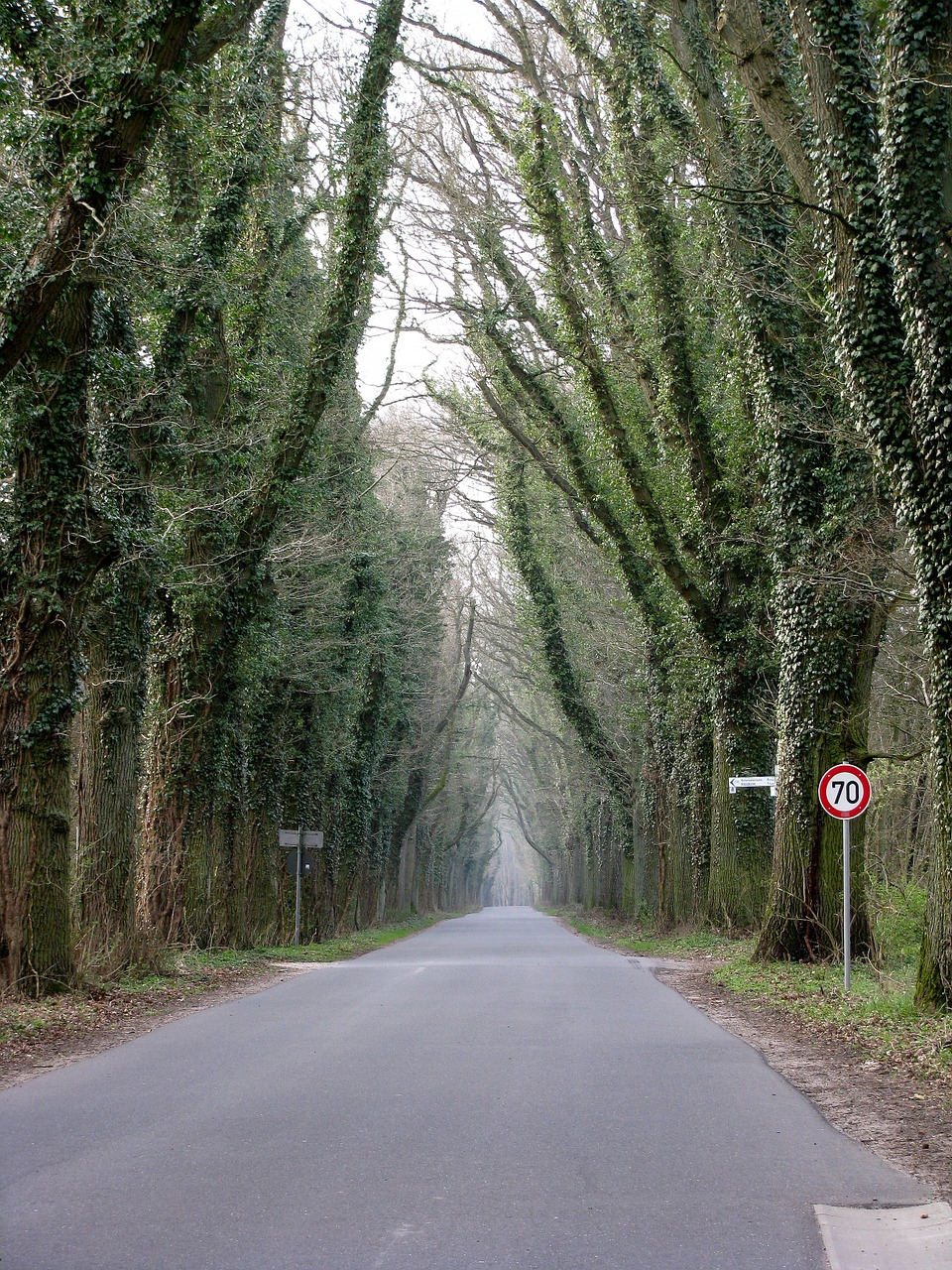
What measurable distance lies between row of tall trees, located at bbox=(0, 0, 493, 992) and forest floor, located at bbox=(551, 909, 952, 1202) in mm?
7248

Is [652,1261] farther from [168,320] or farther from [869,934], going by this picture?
[168,320]

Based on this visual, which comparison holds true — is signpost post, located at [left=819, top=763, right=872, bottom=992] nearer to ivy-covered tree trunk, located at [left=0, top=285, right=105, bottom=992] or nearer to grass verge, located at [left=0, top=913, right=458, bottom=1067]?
grass verge, located at [left=0, top=913, right=458, bottom=1067]

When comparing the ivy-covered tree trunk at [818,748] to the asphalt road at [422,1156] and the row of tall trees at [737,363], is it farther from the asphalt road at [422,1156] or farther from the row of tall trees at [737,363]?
the asphalt road at [422,1156]

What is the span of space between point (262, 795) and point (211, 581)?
35.1 feet

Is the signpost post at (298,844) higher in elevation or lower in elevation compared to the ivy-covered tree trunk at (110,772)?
lower

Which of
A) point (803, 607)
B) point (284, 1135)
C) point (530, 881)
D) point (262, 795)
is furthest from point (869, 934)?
point (530, 881)

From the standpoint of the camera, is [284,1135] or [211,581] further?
[211,581]

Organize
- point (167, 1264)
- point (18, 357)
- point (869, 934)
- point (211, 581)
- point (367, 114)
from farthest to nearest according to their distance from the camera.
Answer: point (367, 114)
point (211, 581)
point (869, 934)
point (18, 357)
point (167, 1264)

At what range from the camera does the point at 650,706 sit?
28.8 metres

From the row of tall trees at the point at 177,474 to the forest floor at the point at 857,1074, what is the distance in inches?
285

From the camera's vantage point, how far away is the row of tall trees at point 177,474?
12.3 m

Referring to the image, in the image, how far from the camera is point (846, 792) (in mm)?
13539

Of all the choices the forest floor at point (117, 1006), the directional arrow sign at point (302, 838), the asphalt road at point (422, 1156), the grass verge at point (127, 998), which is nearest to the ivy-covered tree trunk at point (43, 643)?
the grass verge at point (127, 998)

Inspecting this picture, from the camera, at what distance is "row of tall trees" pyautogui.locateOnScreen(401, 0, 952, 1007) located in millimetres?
10477
